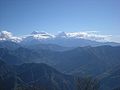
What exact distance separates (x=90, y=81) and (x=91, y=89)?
2.62 meters

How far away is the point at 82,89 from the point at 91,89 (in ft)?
9.89

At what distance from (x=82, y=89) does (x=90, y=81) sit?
3741mm

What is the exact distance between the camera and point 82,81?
77812 millimetres

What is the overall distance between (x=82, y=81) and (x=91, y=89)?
3.87 metres

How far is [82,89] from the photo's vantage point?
256 feet

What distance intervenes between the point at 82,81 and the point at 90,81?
263cm

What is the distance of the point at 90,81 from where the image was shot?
77.8m

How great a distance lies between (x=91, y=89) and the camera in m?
76.9

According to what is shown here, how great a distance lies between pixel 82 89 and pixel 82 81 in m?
2.66
